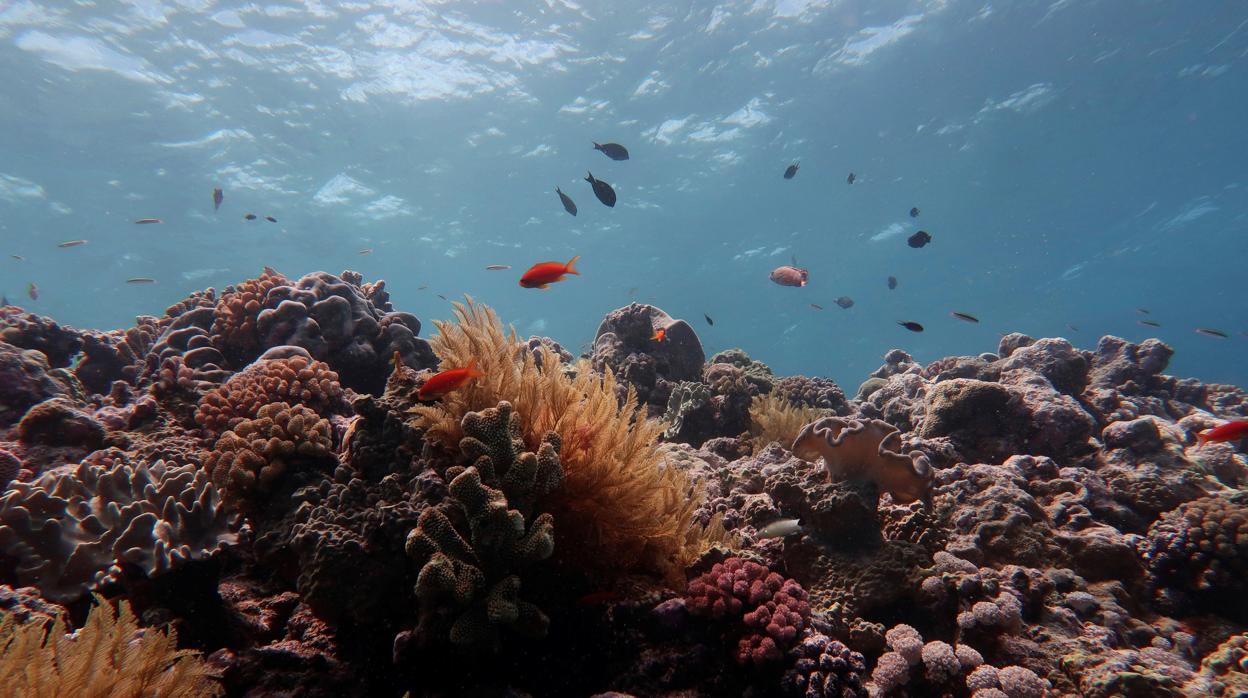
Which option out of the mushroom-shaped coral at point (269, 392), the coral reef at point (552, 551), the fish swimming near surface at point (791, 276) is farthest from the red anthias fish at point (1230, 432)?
the mushroom-shaped coral at point (269, 392)

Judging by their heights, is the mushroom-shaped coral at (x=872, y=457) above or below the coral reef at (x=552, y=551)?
above

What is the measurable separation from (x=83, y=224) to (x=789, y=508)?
163 ft

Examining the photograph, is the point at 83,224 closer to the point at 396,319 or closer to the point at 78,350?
the point at 78,350

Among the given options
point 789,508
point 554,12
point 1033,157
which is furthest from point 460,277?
point 789,508

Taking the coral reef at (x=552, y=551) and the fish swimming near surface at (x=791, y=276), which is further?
the fish swimming near surface at (x=791, y=276)

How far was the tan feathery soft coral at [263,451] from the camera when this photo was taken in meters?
3.35

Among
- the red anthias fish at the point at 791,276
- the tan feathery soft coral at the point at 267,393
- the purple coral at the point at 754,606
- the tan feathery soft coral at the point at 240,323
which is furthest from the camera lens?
the red anthias fish at the point at 791,276

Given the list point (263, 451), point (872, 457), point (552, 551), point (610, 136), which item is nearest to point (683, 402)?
point (872, 457)

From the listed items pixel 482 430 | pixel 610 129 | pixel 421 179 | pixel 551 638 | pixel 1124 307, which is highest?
pixel 1124 307

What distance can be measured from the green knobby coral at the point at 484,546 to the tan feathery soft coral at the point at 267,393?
3.18m

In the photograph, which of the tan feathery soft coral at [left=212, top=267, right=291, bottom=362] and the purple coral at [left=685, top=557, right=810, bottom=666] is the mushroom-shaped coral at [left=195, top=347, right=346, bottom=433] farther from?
the purple coral at [left=685, top=557, right=810, bottom=666]

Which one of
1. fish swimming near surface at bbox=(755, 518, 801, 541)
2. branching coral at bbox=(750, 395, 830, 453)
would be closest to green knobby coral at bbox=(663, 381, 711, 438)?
branching coral at bbox=(750, 395, 830, 453)

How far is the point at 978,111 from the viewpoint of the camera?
2912 centimetres

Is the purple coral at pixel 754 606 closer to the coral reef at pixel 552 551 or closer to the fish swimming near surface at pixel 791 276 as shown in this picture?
the coral reef at pixel 552 551
